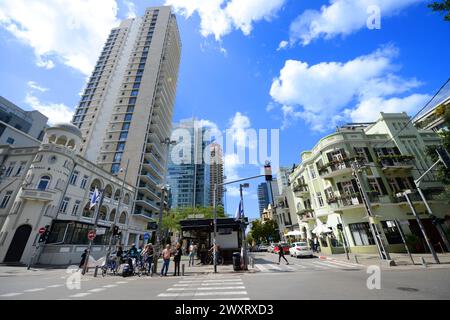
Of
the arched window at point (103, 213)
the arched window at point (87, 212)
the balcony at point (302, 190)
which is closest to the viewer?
the arched window at point (87, 212)

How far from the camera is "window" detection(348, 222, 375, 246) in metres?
22.8

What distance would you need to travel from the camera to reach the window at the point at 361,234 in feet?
74.9

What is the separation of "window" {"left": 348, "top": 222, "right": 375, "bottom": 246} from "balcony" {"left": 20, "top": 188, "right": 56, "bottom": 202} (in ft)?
119

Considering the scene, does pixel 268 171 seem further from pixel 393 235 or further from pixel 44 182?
pixel 44 182

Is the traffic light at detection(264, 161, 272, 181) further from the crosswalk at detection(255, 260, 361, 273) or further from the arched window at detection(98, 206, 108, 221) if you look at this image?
the arched window at detection(98, 206, 108, 221)

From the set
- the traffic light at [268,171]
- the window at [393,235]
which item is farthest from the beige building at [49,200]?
the window at [393,235]

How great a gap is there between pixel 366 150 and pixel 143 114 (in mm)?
50710

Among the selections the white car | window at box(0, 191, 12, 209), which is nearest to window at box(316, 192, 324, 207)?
the white car

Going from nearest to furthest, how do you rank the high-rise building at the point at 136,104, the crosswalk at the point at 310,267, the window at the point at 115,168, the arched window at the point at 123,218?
the crosswalk at the point at 310,267
the arched window at the point at 123,218
the window at the point at 115,168
the high-rise building at the point at 136,104

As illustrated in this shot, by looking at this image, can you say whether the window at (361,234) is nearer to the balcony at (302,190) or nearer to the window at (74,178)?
the balcony at (302,190)

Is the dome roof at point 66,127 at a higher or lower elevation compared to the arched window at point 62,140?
higher

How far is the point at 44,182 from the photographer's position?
81.3ft

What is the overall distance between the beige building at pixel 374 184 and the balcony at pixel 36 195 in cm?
3365
